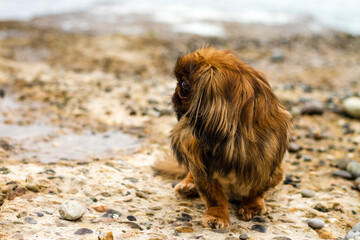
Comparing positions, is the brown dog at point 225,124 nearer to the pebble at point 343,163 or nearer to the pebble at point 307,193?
the pebble at point 307,193

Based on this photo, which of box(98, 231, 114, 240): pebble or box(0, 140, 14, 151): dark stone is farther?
box(0, 140, 14, 151): dark stone

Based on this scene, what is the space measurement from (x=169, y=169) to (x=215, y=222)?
99 centimetres

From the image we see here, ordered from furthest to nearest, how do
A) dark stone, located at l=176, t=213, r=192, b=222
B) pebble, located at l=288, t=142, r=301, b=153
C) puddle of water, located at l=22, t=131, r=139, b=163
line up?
pebble, located at l=288, t=142, r=301, b=153 → puddle of water, located at l=22, t=131, r=139, b=163 → dark stone, located at l=176, t=213, r=192, b=222

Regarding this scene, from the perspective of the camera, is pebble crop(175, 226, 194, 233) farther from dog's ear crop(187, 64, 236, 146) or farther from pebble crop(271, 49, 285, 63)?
pebble crop(271, 49, 285, 63)

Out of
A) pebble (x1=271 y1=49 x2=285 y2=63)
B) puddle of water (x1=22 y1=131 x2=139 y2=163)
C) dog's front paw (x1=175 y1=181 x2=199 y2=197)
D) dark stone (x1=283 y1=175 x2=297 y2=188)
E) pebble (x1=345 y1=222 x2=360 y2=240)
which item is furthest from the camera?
pebble (x1=271 y1=49 x2=285 y2=63)

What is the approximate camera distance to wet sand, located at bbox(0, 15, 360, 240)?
2.97 metres

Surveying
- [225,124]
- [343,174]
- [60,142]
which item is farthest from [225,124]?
[60,142]

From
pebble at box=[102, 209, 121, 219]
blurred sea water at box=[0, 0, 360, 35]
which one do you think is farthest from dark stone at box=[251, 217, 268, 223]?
blurred sea water at box=[0, 0, 360, 35]

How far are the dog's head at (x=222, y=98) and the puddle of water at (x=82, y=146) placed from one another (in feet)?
5.54

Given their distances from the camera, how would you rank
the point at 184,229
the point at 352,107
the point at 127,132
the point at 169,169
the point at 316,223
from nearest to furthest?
the point at 184,229
the point at 316,223
the point at 169,169
the point at 127,132
the point at 352,107

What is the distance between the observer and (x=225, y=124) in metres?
2.64

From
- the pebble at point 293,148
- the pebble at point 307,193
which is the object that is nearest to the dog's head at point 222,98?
the pebble at point 307,193

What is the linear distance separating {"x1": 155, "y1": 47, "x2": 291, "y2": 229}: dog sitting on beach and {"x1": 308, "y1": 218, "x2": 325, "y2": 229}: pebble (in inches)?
16.7

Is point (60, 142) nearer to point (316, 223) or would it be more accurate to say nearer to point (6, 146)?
point (6, 146)
